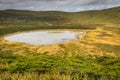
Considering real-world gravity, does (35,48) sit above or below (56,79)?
below

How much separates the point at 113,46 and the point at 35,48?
3948 cm

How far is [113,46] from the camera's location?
12306cm

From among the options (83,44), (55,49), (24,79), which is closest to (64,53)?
(55,49)

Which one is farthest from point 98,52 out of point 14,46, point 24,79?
point 24,79

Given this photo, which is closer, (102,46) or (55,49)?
(55,49)

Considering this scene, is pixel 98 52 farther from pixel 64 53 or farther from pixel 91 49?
pixel 64 53

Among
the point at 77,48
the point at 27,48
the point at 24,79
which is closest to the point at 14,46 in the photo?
the point at 27,48

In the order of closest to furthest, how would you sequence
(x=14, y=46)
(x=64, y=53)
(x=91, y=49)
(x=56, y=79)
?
(x=56, y=79) < (x=64, y=53) < (x=91, y=49) < (x=14, y=46)

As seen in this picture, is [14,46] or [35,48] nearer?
[35,48]

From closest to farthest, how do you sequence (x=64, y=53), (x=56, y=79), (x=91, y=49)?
(x=56, y=79) → (x=64, y=53) → (x=91, y=49)

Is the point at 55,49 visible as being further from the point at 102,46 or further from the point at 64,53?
the point at 102,46

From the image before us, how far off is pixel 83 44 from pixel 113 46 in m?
16.2

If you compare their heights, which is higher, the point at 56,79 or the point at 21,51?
the point at 56,79

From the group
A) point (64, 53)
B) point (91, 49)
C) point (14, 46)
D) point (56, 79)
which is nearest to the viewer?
point (56, 79)
